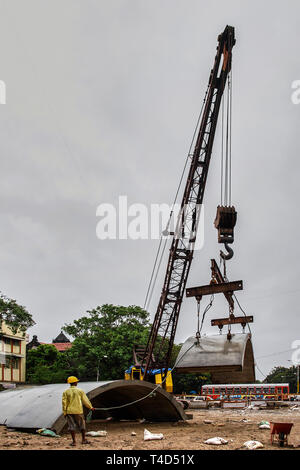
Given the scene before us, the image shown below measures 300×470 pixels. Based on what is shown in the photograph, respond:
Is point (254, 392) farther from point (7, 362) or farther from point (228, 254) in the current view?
point (228, 254)

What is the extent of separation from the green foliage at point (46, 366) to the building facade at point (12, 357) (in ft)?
5.49

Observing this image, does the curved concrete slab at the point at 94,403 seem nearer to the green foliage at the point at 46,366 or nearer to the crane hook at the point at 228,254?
the crane hook at the point at 228,254

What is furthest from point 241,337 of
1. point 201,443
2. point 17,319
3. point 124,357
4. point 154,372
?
point 124,357

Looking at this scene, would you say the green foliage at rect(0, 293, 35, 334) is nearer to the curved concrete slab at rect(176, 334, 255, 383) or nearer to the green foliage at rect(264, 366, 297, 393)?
the curved concrete slab at rect(176, 334, 255, 383)

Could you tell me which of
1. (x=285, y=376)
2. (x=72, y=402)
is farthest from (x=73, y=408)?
(x=285, y=376)

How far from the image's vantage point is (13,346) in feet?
171

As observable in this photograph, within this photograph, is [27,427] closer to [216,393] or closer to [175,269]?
[175,269]

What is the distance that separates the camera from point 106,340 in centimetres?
4641

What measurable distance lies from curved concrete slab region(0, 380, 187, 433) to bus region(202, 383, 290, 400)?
93.0 feet

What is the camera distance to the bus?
4300cm

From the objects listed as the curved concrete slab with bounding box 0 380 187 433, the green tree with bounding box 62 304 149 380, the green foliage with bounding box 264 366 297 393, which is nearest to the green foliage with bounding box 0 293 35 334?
the green tree with bounding box 62 304 149 380

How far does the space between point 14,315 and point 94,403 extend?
72.0 ft

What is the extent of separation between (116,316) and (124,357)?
5.53 metres

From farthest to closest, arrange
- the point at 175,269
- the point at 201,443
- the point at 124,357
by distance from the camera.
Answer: the point at 124,357, the point at 175,269, the point at 201,443
